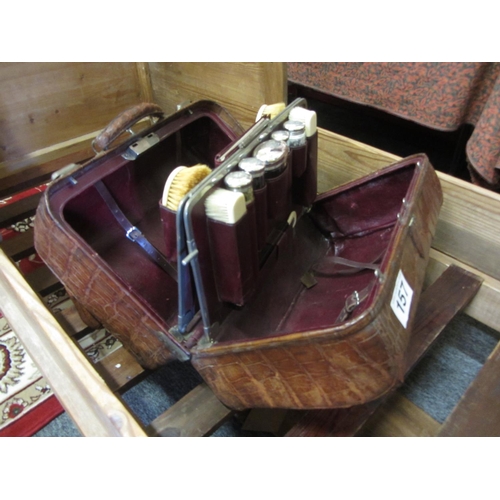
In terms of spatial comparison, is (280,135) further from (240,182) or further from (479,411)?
(479,411)

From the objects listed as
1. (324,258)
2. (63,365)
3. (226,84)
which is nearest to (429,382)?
(324,258)

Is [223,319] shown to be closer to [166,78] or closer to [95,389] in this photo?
[95,389]

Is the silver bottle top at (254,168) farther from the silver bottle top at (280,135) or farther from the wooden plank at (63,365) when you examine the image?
the wooden plank at (63,365)

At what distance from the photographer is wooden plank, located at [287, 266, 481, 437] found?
60 centimetres

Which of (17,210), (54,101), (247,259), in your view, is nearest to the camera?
(247,259)

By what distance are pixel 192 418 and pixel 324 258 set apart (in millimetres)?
343

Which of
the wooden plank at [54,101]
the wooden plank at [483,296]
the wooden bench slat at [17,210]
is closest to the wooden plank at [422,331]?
the wooden plank at [483,296]

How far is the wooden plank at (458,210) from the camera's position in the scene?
2.38 ft

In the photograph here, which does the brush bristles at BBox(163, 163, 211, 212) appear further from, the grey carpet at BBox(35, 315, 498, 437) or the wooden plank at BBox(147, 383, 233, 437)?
the grey carpet at BBox(35, 315, 498, 437)

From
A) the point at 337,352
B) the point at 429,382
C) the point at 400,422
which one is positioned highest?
the point at 337,352

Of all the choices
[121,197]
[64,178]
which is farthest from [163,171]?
[64,178]

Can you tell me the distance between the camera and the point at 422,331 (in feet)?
2.28

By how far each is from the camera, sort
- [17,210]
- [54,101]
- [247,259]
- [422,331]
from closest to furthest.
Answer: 1. [247,259]
2. [422,331]
3. [17,210]
4. [54,101]

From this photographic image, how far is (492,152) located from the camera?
0.69m
